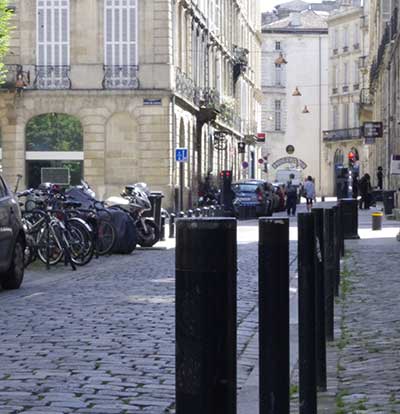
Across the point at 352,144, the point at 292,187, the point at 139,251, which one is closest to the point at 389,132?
the point at 292,187

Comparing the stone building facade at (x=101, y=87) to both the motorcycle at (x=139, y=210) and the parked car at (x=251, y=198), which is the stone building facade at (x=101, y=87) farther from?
the motorcycle at (x=139, y=210)

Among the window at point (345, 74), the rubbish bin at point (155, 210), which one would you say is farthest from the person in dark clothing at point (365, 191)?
the window at point (345, 74)

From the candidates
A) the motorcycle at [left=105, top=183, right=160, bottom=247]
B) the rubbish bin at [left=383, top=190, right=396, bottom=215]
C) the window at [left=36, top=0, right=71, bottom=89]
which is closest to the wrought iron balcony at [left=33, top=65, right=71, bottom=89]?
the window at [left=36, top=0, right=71, bottom=89]

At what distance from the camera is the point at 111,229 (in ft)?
74.2

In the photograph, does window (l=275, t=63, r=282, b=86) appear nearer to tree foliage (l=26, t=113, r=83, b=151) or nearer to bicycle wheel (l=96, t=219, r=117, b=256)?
tree foliage (l=26, t=113, r=83, b=151)

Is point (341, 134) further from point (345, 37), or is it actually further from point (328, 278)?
point (328, 278)

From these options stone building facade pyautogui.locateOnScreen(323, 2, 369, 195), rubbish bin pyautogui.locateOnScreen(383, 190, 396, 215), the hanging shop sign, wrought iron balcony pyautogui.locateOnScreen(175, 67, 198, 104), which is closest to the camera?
rubbish bin pyautogui.locateOnScreen(383, 190, 396, 215)

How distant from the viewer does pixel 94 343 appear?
9953 millimetres

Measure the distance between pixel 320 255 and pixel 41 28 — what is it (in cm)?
3824

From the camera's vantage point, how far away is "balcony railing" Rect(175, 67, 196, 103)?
46.5 meters

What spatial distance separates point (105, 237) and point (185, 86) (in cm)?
2652

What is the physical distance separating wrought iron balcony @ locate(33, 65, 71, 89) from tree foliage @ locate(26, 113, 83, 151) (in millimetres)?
988

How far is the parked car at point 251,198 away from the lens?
4594 cm

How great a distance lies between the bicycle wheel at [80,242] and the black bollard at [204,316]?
15674 mm
